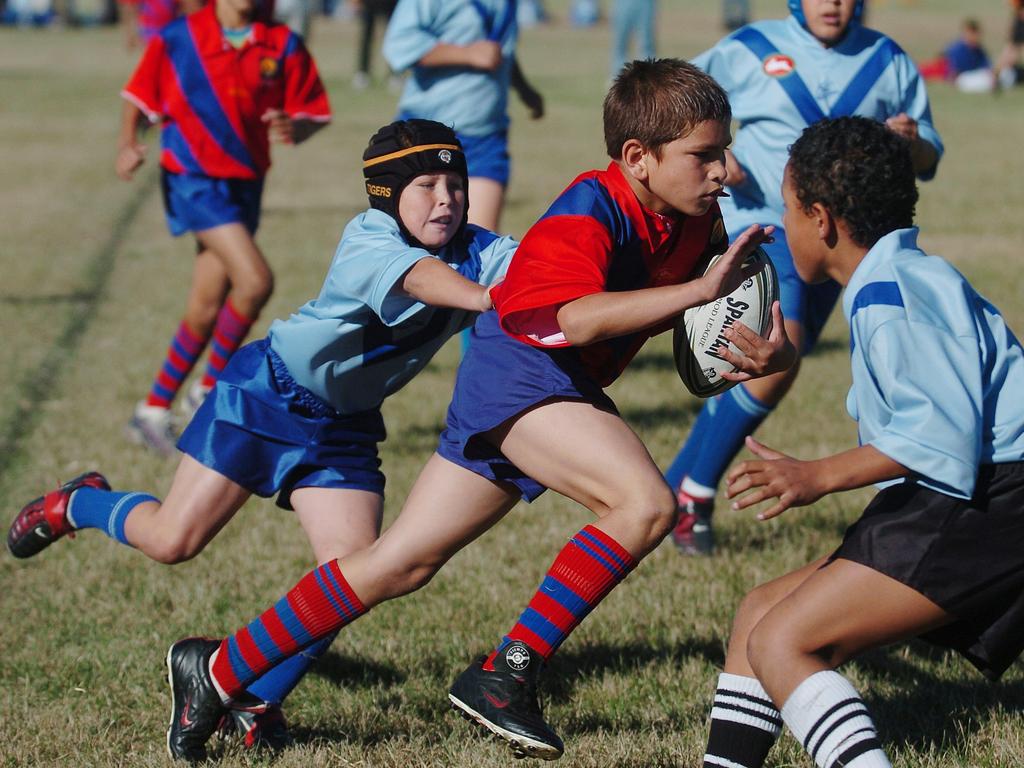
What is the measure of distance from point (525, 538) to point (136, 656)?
5.28 ft

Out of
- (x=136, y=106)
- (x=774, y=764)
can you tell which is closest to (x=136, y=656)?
(x=774, y=764)

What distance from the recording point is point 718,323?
3.39 meters

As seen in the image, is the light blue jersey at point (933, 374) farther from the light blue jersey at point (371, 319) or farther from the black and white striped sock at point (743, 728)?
the light blue jersey at point (371, 319)

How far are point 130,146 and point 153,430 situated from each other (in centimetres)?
126

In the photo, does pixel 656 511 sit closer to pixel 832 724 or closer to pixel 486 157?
pixel 832 724

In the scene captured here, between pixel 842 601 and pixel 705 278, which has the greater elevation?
pixel 705 278

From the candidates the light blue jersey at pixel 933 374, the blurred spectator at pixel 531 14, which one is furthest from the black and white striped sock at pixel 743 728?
the blurred spectator at pixel 531 14

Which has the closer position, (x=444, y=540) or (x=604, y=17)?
(x=444, y=540)

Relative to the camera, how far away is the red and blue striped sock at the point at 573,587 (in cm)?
325

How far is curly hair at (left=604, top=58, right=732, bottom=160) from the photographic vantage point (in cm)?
321

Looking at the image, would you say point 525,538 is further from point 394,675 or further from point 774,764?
point 774,764

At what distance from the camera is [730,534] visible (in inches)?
213

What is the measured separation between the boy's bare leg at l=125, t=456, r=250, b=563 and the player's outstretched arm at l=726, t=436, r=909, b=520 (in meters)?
1.54

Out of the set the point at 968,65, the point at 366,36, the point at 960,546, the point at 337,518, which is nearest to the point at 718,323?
the point at 960,546
